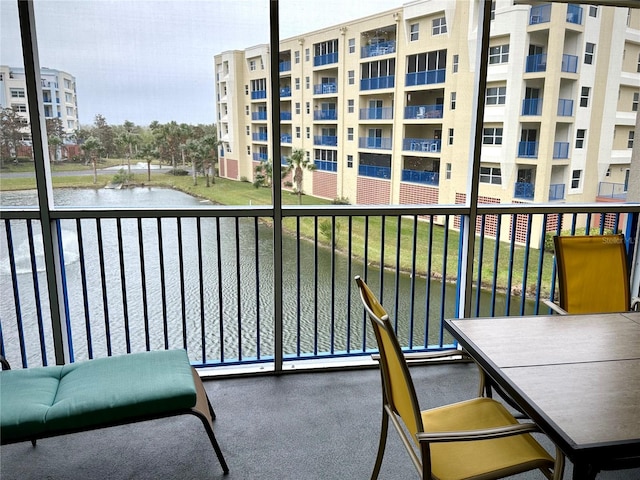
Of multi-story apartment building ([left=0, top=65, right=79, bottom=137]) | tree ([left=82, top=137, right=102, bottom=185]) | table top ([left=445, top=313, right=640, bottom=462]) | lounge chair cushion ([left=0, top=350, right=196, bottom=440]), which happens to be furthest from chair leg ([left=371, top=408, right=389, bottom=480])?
multi-story apartment building ([left=0, top=65, right=79, bottom=137])

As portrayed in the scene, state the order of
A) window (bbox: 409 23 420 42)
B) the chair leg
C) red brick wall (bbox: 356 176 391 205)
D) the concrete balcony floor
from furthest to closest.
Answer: red brick wall (bbox: 356 176 391 205)
window (bbox: 409 23 420 42)
the concrete balcony floor
the chair leg

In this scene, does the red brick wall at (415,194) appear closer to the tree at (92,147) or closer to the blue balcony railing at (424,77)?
the blue balcony railing at (424,77)

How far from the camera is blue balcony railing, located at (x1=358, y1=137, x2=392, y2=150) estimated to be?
9.93ft

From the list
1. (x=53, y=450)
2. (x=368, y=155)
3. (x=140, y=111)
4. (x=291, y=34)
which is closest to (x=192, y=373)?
(x=53, y=450)

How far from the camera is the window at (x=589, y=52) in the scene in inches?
127

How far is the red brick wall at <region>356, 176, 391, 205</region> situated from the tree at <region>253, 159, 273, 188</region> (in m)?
0.61

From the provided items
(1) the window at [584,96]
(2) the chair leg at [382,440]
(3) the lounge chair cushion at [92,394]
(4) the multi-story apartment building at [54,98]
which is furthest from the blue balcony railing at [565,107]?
(4) the multi-story apartment building at [54,98]

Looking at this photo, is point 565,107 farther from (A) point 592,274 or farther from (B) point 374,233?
(B) point 374,233

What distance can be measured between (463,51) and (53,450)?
3.18 m

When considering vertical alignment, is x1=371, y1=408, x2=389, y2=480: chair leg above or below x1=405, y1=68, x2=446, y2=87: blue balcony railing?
below

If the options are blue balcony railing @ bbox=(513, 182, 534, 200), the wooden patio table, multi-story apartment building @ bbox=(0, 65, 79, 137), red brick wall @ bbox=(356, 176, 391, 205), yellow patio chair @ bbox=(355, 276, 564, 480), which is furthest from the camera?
blue balcony railing @ bbox=(513, 182, 534, 200)

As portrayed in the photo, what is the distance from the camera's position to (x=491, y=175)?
3.09m

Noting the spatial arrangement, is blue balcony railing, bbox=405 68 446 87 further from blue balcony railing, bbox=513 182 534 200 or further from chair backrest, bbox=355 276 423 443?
chair backrest, bbox=355 276 423 443

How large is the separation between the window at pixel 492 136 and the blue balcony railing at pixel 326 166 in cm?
96
